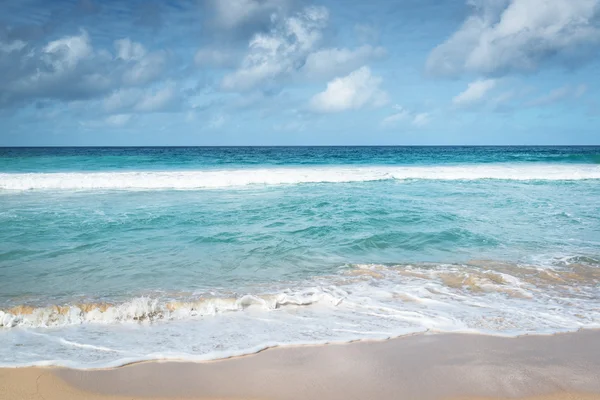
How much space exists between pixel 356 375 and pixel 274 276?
9.71 feet

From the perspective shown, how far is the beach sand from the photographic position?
3.19 metres

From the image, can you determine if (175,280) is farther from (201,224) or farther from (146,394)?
(201,224)

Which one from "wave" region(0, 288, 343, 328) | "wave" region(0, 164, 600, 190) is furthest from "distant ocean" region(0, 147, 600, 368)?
"wave" region(0, 164, 600, 190)

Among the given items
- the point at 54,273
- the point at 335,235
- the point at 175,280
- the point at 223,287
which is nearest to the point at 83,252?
the point at 54,273

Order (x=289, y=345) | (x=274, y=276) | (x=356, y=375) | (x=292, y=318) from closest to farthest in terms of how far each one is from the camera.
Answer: (x=356, y=375)
(x=289, y=345)
(x=292, y=318)
(x=274, y=276)

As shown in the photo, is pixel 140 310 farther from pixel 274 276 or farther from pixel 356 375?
pixel 356 375

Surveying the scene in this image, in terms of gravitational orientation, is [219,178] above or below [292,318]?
above

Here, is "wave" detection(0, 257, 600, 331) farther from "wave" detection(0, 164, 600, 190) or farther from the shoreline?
"wave" detection(0, 164, 600, 190)

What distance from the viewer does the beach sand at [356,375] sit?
319cm

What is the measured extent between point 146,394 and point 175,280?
2.88 meters

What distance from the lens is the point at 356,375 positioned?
136 inches

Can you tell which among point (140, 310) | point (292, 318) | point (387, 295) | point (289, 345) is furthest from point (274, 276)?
point (289, 345)

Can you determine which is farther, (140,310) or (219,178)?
(219,178)

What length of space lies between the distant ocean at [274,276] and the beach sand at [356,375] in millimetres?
243
